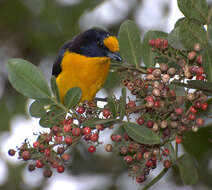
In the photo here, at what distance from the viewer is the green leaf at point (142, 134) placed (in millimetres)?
1842

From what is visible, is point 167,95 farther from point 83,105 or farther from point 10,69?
point 10,69

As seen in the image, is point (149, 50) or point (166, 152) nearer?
point (166, 152)

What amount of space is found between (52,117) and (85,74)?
173 cm

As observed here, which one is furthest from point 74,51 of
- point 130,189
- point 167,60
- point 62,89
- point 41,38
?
point 167,60

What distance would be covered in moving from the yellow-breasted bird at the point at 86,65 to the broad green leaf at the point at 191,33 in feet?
5.58

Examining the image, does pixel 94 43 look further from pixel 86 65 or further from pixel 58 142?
pixel 58 142

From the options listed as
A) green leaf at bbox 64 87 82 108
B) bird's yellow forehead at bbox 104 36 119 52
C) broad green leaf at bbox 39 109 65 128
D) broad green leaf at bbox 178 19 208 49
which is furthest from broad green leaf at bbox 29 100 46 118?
bird's yellow forehead at bbox 104 36 119 52

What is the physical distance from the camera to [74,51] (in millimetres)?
4129

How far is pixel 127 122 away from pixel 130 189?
2266 millimetres

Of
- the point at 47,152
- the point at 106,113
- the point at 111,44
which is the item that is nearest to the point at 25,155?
the point at 47,152

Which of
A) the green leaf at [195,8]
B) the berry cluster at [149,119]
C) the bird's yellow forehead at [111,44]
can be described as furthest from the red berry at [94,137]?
the bird's yellow forehead at [111,44]

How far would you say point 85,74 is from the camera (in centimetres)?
387

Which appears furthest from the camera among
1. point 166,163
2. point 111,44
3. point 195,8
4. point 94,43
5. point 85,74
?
point 94,43

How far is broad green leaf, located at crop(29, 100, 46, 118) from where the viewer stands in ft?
7.28
